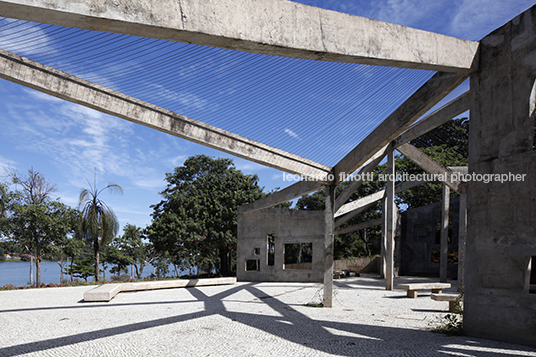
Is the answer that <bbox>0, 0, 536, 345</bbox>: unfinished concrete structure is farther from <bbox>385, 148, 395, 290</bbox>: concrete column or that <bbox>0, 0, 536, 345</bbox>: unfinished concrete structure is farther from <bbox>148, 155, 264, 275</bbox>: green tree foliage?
<bbox>148, 155, 264, 275</bbox>: green tree foliage

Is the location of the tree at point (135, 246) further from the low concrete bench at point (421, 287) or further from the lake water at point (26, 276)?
the low concrete bench at point (421, 287)

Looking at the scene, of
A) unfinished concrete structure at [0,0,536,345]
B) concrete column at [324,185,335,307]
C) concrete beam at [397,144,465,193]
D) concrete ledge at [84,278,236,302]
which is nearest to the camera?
unfinished concrete structure at [0,0,536,345]

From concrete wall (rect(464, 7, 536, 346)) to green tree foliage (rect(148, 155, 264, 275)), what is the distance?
15.7 metres

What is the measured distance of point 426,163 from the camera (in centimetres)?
1272

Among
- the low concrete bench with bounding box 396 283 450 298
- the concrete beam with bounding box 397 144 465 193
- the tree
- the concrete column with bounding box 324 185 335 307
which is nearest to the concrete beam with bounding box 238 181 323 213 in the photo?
the concrete column with bounding box 324 185 335 307

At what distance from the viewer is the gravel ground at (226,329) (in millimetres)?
4598

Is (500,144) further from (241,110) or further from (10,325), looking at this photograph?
(10,325)

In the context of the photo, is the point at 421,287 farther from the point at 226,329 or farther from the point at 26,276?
the point at 26,276

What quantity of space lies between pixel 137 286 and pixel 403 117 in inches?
403

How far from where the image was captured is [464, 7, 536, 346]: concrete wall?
185 inches

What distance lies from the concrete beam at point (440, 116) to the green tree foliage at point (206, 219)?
11118 millimetres

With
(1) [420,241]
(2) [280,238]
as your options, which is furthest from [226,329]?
(1) [420,241]

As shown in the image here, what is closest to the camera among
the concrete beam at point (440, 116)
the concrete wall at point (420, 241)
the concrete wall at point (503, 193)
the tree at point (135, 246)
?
the concrete wall at point (503, 193)

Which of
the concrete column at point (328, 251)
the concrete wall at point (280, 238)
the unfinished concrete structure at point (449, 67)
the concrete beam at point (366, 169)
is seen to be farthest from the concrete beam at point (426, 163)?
the unfinished concrete structure at point (449, 67)
